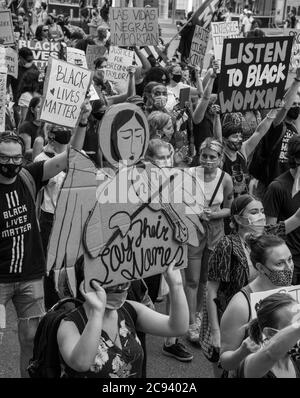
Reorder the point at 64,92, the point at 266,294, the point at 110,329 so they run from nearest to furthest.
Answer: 1. the point at 110,329
2. the point at 266,294
3. the point at 64,92

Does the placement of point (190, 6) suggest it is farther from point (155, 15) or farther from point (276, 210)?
point (276, 210)

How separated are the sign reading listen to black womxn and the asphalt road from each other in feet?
6.33

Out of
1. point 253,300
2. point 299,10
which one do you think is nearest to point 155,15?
point 253,300

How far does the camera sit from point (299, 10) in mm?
35594

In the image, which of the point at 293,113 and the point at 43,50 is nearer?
the point at 293,113

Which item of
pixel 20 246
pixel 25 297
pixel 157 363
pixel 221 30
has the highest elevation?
pixel 221 30

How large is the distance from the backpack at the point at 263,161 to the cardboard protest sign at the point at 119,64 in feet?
10.3

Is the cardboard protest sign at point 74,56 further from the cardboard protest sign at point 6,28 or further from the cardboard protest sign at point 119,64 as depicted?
the cardboard protest sign at point 6,28

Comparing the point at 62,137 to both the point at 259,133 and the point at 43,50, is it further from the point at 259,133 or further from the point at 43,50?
the point at 43,50

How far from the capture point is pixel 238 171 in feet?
19.7

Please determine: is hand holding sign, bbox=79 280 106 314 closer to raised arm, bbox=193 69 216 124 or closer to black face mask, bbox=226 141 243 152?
black face mask, bbox=226 141 243 152

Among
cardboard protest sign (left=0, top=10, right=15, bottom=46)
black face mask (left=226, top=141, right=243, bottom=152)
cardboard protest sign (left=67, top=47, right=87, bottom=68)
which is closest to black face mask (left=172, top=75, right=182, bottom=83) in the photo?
cardboard protest sign (left=67, top=47, right=87, bottom=68)

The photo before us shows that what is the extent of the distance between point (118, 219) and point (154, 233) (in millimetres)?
197

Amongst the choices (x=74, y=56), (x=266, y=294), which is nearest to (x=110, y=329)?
(x=266, y=294)
